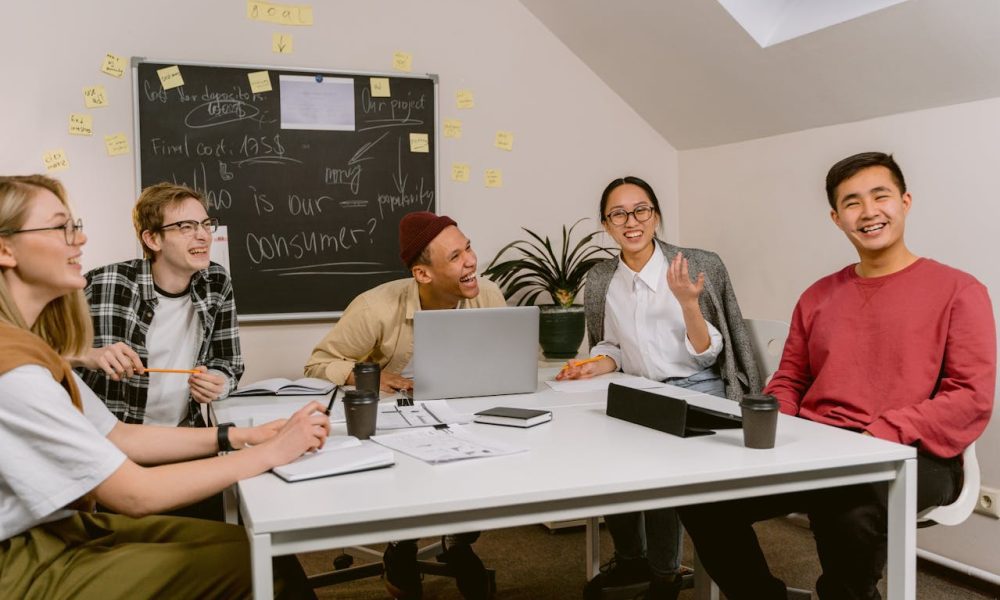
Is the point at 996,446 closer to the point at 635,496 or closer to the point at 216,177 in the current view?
the point at 635,496

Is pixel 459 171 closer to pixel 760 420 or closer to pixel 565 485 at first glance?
pixel 760 420

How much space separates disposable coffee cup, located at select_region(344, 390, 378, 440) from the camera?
1667mm

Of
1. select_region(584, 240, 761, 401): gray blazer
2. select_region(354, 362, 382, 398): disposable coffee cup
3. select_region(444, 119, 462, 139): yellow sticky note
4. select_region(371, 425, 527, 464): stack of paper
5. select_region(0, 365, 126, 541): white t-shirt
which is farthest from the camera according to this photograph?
select_region(444, 119, 462, 139): yellow sticky note

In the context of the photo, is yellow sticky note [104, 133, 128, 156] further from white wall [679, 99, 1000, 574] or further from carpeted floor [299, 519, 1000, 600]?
white wall [679, 99, 1000, 574]

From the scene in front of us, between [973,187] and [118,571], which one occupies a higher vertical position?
[973,187]

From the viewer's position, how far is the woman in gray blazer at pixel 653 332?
2.41 m

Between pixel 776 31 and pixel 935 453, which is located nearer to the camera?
pixel 935 453

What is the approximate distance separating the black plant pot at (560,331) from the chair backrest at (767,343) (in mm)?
967

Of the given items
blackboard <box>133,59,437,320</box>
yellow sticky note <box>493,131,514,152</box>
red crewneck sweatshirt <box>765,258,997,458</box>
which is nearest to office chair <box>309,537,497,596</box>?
blackboard <box>133,59,437,320</box>

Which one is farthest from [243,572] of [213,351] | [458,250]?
[458,250]

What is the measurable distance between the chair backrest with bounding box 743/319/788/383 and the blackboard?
163 centimetres

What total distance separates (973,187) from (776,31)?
916 mm

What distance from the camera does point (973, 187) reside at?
255 centimetres

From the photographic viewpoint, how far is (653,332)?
2.63 metres
